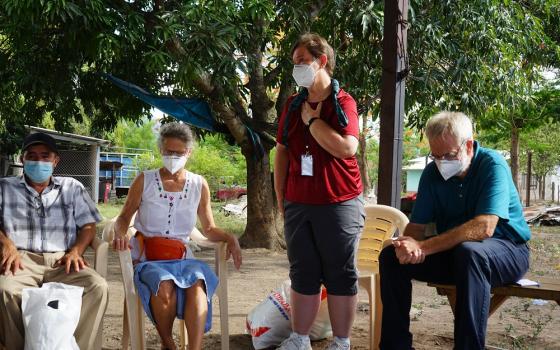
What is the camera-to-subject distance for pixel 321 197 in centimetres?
333

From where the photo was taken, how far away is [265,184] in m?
9.87

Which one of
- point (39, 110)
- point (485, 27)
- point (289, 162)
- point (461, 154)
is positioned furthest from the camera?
point (39, 110)

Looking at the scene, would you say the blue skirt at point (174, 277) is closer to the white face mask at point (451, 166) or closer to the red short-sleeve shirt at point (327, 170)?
the red short-sleeve shirt at point (327, 170)

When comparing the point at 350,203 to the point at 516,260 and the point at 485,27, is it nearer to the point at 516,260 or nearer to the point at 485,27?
the point at 516,260

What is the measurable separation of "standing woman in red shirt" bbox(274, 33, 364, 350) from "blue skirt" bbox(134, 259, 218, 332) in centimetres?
45

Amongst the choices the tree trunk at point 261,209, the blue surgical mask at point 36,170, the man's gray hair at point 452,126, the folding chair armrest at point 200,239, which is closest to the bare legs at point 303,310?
the folding chair armrest at point 200,239

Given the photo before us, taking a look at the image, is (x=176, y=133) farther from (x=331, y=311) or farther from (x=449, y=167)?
(x=449, y=167)

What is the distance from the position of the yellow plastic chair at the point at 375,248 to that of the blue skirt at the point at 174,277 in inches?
37.2

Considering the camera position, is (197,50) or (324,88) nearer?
(324,88)

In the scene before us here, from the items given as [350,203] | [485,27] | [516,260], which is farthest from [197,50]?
[516,260]

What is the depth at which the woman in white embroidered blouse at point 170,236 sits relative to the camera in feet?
10.8

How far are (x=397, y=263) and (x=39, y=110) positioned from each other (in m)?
8.65

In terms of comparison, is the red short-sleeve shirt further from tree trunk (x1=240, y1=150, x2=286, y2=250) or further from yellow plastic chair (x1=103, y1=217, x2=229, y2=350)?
tree trunk (x1=240, y1=150, x2=286, y2=250)

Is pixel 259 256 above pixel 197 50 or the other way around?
the other way around
